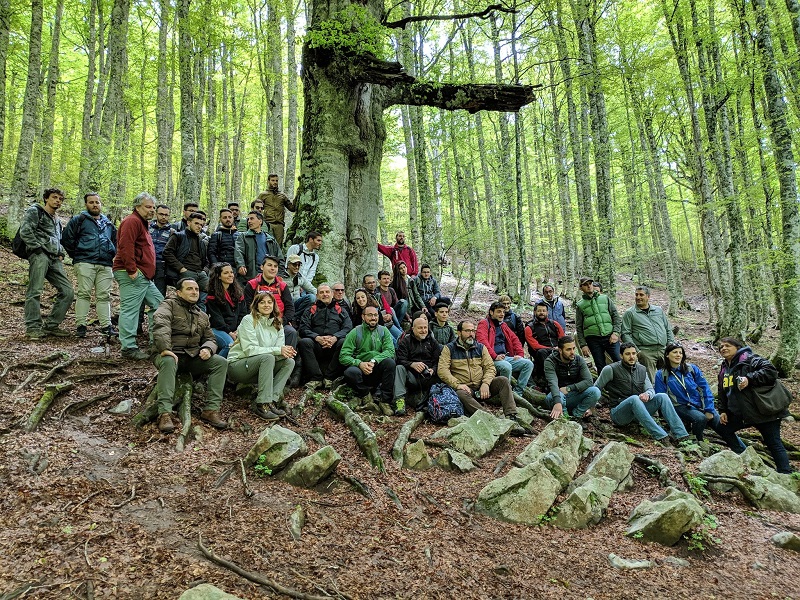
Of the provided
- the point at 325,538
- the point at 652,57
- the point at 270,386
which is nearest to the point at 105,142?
the point at 270,386

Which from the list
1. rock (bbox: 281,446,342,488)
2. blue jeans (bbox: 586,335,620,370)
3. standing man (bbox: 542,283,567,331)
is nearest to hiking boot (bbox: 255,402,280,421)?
rock (bbox: 281,446,342,488)

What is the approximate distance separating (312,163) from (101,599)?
6680mm

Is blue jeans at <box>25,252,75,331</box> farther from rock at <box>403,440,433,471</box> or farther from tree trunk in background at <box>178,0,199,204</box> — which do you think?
rock at <box>403,440,433,471</box>

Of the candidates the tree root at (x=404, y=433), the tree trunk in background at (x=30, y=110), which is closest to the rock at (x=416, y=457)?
the tree root at (x=404, y=433)

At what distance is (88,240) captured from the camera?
6.53 metres

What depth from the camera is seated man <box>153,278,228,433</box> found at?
450 cm

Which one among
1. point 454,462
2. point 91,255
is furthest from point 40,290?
point 454,462

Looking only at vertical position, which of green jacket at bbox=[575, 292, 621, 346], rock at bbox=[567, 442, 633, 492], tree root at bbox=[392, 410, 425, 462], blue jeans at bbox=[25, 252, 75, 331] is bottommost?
rock at bbox=[567, 442, 633, 492]

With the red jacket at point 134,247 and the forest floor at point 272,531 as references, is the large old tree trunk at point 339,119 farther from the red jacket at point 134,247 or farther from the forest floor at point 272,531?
the forest floor at point 272,531

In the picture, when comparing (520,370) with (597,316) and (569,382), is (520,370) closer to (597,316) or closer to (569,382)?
(569,382)

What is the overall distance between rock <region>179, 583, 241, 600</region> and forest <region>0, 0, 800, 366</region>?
551 centimetres

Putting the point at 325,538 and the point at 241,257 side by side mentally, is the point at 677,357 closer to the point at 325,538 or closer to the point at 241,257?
the point at 325,538

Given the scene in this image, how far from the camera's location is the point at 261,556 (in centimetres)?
280

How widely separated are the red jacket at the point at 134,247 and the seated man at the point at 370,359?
9.95 feet
